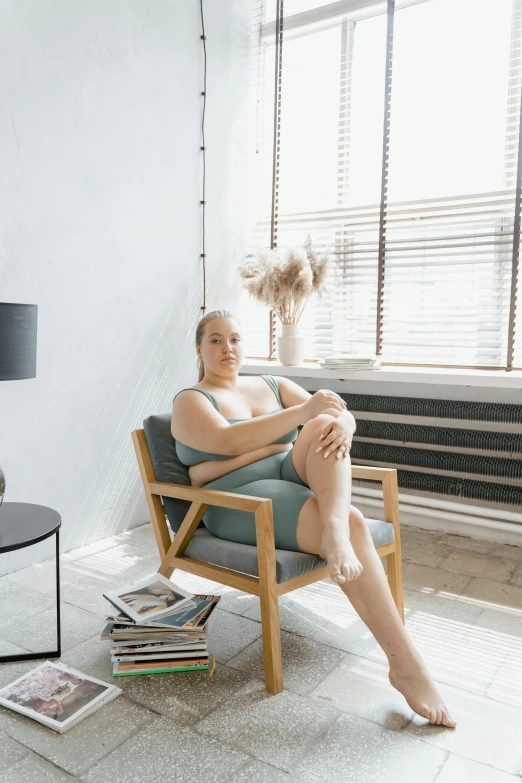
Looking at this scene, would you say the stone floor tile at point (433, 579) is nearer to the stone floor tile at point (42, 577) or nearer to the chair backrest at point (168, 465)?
the chair backrest at point (168, 465)

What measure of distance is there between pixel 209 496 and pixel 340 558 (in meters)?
0.49

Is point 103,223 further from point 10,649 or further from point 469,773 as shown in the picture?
point 469,773

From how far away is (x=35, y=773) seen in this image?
4.97 ft

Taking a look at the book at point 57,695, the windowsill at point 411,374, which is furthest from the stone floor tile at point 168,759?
the windowsill at point 411,374

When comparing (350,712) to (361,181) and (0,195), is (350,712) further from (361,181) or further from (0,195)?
(361,181)

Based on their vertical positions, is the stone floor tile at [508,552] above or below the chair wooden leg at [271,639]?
below

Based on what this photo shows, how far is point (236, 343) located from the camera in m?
2.42

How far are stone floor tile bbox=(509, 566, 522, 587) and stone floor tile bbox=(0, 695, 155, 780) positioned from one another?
1.66m

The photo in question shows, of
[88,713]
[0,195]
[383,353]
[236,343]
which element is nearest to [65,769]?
[88,713]

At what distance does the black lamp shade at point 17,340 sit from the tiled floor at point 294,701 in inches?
35.3

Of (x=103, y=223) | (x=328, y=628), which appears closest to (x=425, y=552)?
(x=328, y=628)

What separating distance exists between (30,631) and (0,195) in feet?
5.42

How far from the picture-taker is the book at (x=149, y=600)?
6.28 feet

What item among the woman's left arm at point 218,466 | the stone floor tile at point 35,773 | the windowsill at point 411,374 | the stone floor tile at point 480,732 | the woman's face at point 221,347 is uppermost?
the woman's face at point 221,347
